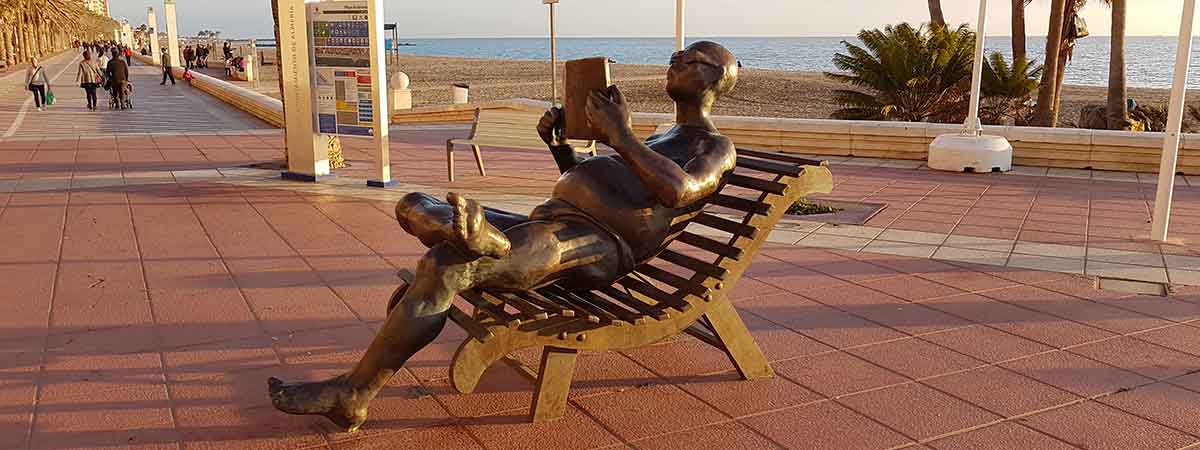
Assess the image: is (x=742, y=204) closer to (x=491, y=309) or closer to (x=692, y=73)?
(x=692, y=73)

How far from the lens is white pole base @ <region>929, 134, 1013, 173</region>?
9516 millimetres

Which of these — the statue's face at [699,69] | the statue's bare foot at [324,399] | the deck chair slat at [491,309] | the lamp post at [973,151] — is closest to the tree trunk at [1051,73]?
the lamp post at [973,151]

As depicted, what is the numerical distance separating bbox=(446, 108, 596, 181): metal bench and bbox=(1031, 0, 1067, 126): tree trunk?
1020 cm

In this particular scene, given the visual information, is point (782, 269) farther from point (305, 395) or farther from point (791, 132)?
point (791, 132)

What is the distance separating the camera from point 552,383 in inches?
121

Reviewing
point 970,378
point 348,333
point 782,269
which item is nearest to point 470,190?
point 782,269

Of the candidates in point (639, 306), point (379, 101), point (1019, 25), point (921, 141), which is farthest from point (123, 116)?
point (1019, 25)

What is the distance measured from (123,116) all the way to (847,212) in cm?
1480

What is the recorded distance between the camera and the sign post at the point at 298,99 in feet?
28.6

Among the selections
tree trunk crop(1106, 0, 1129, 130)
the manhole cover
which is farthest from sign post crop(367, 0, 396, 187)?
tree trunk crop(1106, 0, 1129, 130)

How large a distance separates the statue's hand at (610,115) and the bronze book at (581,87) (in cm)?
3

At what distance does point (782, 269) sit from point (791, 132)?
584cm

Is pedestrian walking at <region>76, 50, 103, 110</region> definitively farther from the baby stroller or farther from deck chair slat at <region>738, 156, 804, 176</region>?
deck chair slat at <region>738, 156, 804, 176</region>

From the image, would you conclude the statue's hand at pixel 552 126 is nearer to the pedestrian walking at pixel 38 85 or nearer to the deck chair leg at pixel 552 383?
the deck chair leg at pixel 552 383
